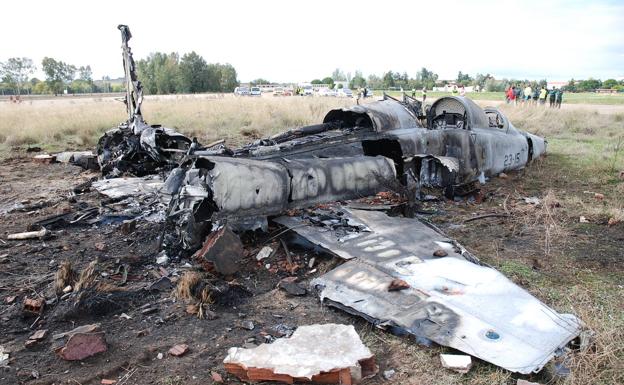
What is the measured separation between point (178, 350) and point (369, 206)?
3.70 meters

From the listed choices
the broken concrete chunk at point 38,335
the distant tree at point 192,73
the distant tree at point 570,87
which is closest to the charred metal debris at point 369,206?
the broken concrete chunk at point 38,335

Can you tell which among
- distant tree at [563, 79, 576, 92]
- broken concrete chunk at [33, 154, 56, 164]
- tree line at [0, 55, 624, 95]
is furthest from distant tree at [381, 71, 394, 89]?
broken concrete chunk at [33, 154, 56, 164]

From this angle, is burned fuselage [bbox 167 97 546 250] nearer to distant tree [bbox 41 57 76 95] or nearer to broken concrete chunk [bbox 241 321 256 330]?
broken concrete chunk [bbox 241 321 256 330]

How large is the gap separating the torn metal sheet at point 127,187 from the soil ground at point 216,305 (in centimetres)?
31

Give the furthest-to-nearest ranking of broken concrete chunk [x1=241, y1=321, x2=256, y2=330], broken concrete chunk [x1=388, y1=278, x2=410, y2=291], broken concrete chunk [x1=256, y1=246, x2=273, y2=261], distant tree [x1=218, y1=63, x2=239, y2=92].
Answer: distant tree [x1=218, y1=63, x2=239, y2=92]
broken concrete chunk [x1=256, y1=246, x2=273, y2=261]
broken concrete chunk [x1=388, y1=278, x2=410, y2=291]
broken concrete chunk [x1=241, y1=321, x2=256, y2=330]

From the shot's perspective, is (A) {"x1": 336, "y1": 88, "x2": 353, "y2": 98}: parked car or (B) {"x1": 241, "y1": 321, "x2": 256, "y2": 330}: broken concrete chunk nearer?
(B) {"x1": 241, "y1": 321, "x2": 256, "y2": 330}: broken concrete chunk

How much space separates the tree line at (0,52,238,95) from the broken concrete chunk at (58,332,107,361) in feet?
224

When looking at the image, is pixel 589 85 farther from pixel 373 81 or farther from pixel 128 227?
pixel 128 227

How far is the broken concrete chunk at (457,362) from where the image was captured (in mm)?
3799

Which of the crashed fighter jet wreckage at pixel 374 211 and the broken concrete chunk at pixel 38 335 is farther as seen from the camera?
the broken concrete chunk at pixel 38 335

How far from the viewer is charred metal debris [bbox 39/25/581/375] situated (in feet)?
13.8

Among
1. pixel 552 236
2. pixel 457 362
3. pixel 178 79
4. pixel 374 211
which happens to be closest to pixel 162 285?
pixel 374 211

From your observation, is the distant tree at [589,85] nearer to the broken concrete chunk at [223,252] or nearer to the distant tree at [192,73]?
the distant tree at [192,73]

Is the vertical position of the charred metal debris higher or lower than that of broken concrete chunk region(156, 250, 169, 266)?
higher
